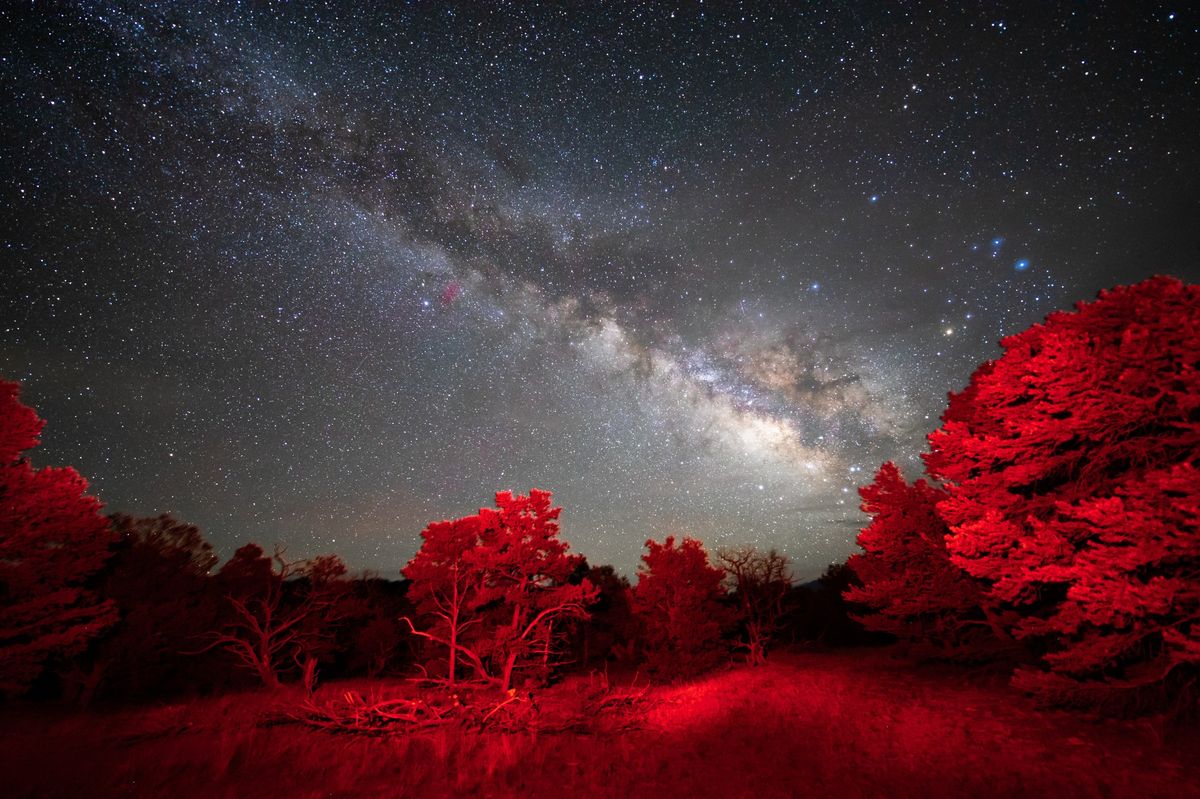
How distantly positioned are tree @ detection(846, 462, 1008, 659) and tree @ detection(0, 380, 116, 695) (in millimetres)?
24867

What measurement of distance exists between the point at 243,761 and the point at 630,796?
23.6ft

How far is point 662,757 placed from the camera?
1030 cm

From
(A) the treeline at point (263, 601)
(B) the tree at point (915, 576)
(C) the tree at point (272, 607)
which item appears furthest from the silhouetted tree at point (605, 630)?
(B) the tree at point (915, 576)

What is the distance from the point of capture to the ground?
26.3 ft

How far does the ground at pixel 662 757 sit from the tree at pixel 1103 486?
137cm

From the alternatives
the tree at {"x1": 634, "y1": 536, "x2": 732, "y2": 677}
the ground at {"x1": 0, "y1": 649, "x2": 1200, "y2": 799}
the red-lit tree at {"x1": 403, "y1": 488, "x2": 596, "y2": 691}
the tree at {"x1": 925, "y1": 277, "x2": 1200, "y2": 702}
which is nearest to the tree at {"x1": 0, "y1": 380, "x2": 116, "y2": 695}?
the ground at {"x1": 0, "y1": 649, "x2": 1200, "y2": 799}

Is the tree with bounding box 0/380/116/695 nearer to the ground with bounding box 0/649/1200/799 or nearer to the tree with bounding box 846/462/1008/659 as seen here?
the ground with bounding box 0/649/1200/799

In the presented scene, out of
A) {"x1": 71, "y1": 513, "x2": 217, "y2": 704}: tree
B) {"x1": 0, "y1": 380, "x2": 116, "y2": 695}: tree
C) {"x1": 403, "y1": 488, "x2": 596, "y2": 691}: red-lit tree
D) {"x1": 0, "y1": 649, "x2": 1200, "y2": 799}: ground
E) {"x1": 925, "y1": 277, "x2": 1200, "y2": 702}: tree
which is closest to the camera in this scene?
{"x1": 925, "y1": 277, "x2": 1200, "y2": 702}: tree

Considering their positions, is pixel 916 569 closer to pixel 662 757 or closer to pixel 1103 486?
pixel 1103 486

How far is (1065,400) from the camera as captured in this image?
881cm

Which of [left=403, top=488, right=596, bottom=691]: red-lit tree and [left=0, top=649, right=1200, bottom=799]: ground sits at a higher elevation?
[left=403, top=488, right=596, bottom=691]: red-lit tree

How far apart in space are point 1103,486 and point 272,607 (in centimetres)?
2933

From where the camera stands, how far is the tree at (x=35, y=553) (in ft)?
49.7

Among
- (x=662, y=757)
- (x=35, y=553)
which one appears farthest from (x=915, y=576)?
(x=35, y=553)
